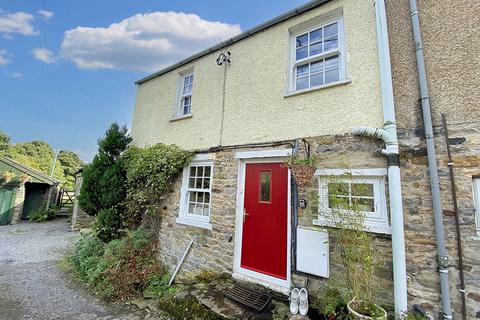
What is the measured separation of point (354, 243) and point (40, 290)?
7186 millimetres

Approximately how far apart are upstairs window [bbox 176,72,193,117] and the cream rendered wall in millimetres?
238

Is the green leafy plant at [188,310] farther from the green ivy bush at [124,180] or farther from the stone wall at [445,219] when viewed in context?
the stone wall at [445,219]

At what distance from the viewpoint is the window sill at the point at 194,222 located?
17.9 feet

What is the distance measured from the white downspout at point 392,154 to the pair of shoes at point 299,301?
1.23 m

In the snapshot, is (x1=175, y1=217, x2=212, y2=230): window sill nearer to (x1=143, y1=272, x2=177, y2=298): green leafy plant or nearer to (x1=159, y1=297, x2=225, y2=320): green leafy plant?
(x1=143, y1=272, x2=177, y2=298): green leafy plant

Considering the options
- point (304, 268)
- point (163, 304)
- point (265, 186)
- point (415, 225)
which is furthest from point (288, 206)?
point (163, 304)

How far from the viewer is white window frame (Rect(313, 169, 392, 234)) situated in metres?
3.37

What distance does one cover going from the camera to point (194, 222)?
5773 millimetres

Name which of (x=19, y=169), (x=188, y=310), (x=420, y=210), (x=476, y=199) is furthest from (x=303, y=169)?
(x=19, y=169)

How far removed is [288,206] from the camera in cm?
434

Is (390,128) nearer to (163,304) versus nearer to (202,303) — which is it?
(202,303)

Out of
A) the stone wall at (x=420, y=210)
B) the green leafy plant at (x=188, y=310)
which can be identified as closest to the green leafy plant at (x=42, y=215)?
the green leafy plant at (x=188, y=310)

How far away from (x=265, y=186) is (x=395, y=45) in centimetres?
350

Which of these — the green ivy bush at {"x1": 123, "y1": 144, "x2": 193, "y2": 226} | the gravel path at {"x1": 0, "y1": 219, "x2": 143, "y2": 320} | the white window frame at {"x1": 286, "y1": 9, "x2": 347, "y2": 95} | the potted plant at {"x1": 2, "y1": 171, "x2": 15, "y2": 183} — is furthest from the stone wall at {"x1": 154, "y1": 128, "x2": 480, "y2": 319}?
the potted plant at {"x1": 2, "y1": 171, "x2": 15, "y2": 183}
